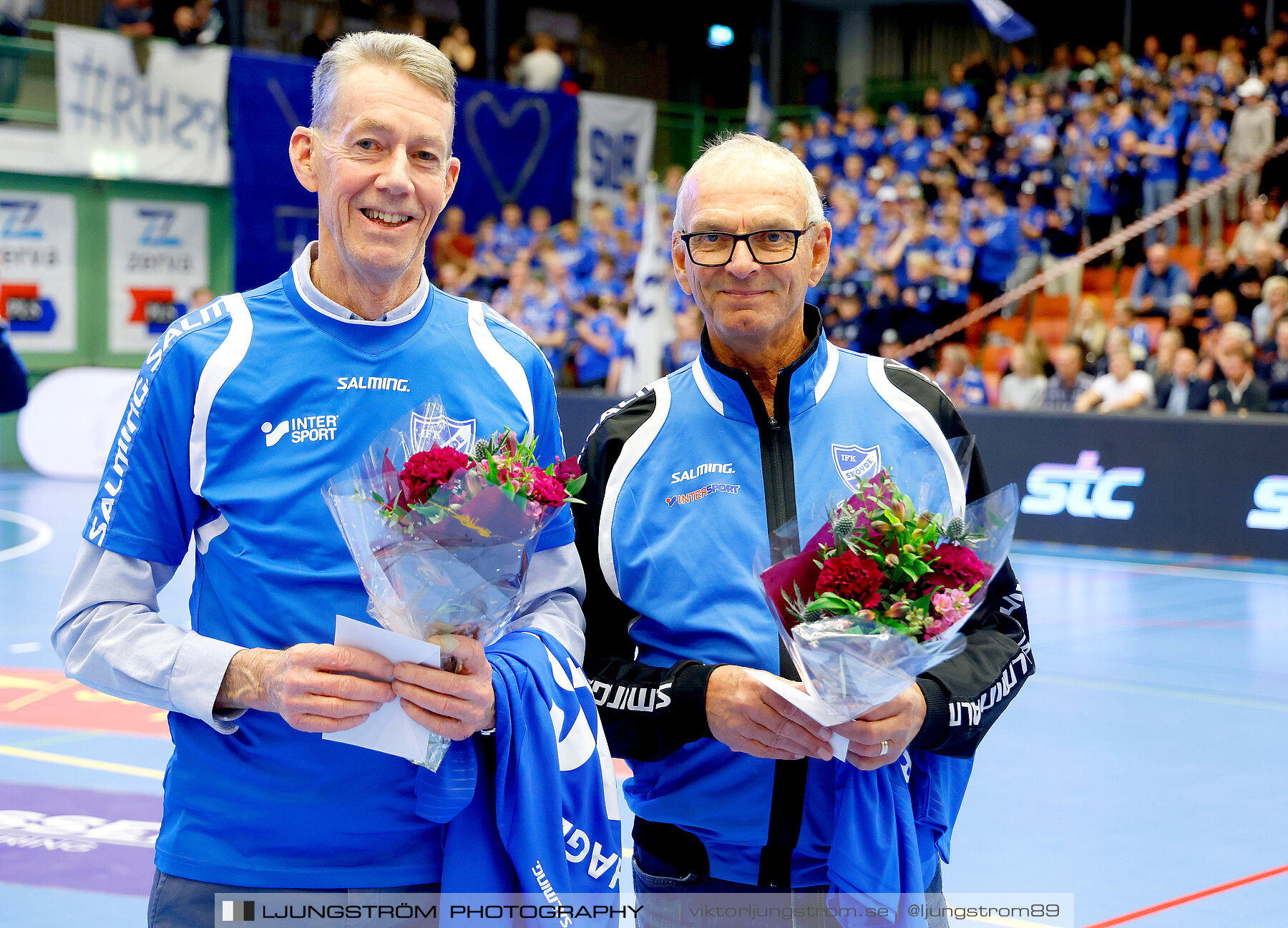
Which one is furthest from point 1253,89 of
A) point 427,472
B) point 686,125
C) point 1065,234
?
point 427,472

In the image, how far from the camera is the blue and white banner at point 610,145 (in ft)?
68.8

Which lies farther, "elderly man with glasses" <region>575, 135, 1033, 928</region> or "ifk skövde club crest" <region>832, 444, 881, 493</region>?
"ifk skövde club crest" <region>832, 444, 881, 493</region>

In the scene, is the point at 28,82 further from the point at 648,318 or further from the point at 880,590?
the point at 880,590

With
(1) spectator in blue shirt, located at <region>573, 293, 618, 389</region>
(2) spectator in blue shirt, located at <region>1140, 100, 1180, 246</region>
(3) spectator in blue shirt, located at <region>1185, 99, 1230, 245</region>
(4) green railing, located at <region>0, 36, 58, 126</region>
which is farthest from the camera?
(4) green railing, located at <region>0, 36, 58, 126</region>

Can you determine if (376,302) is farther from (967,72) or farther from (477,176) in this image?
(967,72)

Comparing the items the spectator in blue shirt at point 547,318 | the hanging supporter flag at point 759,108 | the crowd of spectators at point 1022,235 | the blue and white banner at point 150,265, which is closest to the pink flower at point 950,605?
the crowd of spectators at point 1022,235

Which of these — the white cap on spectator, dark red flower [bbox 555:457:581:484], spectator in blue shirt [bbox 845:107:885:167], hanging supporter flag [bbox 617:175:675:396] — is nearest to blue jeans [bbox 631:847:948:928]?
dark red flower [bbox 555:457:581:484]

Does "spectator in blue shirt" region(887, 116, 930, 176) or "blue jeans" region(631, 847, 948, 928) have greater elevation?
"spectator in blue shirt" region(887, 116, 930, 176)

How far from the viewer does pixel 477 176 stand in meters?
19.6

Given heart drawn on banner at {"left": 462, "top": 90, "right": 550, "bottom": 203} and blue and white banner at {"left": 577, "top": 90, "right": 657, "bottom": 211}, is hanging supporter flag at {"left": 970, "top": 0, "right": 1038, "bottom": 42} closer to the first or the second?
blue and white banner at {"left": 577, "top": 90, "right": 657, "bottom": 211}

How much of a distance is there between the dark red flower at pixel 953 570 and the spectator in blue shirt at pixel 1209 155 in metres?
14.7

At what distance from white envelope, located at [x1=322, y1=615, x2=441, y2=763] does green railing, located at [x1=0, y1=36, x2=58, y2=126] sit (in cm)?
1656

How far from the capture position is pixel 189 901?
6.14 ft

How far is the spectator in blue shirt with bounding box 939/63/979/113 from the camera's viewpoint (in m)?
19.1
